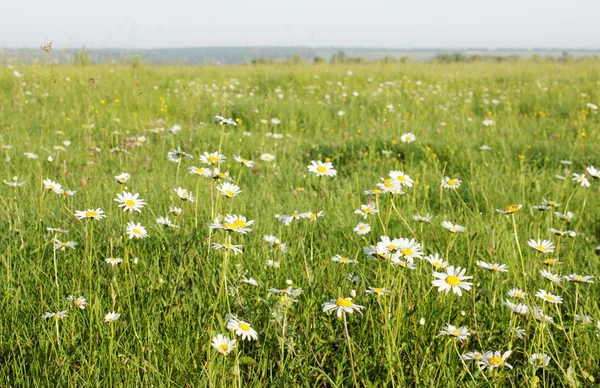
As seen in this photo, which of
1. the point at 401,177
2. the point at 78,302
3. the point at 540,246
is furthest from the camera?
the point at 401,177

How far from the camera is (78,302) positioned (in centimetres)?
148

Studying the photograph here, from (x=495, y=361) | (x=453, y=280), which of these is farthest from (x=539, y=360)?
(x=453, y=280)

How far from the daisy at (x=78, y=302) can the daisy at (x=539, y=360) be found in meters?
1.19

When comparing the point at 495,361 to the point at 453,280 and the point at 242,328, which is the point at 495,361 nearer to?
the point at 453,280

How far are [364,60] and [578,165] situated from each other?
8416 mm

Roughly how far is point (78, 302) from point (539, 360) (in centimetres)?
A: 125

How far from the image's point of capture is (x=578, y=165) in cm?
406

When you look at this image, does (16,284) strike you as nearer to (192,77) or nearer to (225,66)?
(192,77)

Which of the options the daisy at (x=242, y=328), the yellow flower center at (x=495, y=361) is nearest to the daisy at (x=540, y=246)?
the yellow flower center at (x=495, y=361)

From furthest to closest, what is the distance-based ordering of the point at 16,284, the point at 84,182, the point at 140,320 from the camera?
the point at 84,182
the point at 16,284
the point at 140,320

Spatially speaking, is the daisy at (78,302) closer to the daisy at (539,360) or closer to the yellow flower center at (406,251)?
the yellow flower center at (406,251)

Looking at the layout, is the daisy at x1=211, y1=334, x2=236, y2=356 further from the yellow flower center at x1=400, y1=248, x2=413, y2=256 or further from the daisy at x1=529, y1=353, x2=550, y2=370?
the daisy at x1=529, y1=353, x2=550, y2=370

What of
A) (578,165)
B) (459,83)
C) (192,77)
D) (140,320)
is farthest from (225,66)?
(140,320)

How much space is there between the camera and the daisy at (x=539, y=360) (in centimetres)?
126
